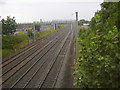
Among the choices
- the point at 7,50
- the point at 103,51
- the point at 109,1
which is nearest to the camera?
the point at 103,51

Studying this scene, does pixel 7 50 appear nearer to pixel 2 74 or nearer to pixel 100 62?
pixel 2 74

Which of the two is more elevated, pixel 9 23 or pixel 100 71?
pixel 9 23

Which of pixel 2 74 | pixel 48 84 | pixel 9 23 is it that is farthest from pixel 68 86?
pixel 9 23

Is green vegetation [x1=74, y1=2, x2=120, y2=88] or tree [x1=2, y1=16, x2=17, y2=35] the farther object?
tree [x1=2, y1=16, x2=17, y2=35]

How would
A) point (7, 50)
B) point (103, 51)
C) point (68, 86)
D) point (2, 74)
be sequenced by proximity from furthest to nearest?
point (7, 50), point (2, 74), point (68, 86), point (103, 51)

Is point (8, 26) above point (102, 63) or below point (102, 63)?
above

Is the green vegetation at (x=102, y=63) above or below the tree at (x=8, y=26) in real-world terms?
below

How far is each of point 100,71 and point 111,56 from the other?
57 centimetres

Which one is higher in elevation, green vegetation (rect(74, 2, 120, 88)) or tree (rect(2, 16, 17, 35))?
tree (rect(2, 16, 17, 35))

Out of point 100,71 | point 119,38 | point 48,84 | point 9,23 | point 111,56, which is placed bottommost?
point 48,84

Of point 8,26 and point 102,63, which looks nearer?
point 102,63

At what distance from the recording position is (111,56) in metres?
4.46

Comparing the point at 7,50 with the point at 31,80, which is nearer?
Answer: the point at 31,80

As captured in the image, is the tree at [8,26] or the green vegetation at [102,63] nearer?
the green vegetation at [102,63]
